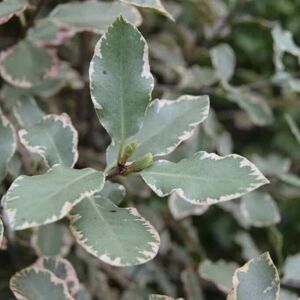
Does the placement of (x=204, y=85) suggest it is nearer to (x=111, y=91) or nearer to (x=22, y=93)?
(x=22, y=93)

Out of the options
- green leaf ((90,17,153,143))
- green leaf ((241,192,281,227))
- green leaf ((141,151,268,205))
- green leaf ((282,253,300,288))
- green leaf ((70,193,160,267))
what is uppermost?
green leaf ((90,17,153,143))

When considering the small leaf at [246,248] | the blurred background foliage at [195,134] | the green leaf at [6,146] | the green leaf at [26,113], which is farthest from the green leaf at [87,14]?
the small leaf at [246,248]

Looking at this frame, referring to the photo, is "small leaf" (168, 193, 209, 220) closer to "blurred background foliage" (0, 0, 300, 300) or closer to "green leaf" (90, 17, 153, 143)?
"blurred background foliage" (0, 0, 300, 300)

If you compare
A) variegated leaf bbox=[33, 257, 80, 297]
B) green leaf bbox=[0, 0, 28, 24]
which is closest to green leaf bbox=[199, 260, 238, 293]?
variegated leaf bbox=[33, 257, 80, 297]

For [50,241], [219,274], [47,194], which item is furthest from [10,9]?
[219,274]

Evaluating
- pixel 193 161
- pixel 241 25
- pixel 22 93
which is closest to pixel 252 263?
pixel 193 161
